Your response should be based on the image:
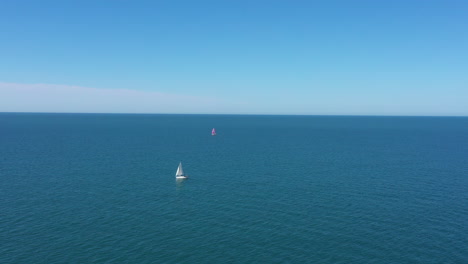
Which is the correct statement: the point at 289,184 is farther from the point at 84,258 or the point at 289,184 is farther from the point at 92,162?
the point at 92,162

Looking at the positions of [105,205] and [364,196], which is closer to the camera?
[105,205]

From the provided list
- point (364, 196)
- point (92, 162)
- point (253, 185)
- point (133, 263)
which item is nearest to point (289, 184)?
point (253, 185)

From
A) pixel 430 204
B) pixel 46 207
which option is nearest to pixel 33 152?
pixel 46 207

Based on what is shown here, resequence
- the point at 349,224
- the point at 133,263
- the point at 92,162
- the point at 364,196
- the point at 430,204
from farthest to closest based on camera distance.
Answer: the point at 92,162 < the point at 364,196 < the point at 430,204 < the point at 349,224 < the point at 133,263

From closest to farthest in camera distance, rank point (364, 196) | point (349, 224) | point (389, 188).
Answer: point (349, 224) → point (364, 196) → point (389, 188)

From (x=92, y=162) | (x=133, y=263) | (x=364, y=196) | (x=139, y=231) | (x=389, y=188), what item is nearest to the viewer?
(x=133, y=263)

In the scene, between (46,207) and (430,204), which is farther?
(430,204)

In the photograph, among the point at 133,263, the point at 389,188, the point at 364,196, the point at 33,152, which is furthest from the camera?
the point at 33,152

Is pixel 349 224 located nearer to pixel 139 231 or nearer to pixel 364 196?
pixel 364 196
